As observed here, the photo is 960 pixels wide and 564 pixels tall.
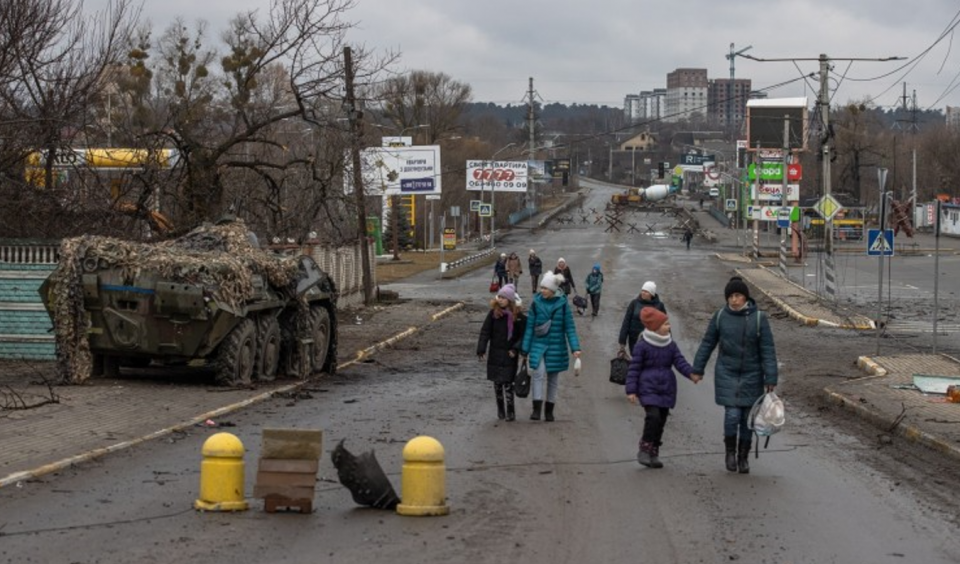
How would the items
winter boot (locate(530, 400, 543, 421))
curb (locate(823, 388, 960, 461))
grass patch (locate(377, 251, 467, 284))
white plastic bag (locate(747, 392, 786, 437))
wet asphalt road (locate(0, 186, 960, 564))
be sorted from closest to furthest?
wet asphalt road (locate(0, 186, 960, 564)) < white plastic bag (locate(747, 392, 786, 437)) < curb (locate(823, 388, 960, 461)) < winter boot (locate(530, 400, 543, 421)) < grass patch (locate(377, 251, 467, 284))

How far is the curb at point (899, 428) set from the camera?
43.7 feet

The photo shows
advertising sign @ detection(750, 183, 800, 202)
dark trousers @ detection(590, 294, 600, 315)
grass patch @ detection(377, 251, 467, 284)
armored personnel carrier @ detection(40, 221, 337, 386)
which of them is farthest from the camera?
advertising sign @ detection(750, 183, 800, 202)

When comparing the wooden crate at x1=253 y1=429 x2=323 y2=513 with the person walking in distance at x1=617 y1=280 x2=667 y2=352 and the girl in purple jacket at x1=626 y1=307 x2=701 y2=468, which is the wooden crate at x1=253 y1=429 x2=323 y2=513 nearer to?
the girl in purple jacket at x1=626 y1=307 x2=701 y2=468

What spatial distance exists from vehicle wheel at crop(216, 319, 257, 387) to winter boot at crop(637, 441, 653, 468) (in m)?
7.43

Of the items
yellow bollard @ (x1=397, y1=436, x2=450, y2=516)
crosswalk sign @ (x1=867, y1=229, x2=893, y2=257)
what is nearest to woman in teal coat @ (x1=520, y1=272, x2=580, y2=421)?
yellow bollard @ (x1=397, y1=436, x2=450, y2=516)

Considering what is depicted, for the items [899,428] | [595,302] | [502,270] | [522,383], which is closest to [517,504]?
[522,383]

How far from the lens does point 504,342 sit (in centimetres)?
1555

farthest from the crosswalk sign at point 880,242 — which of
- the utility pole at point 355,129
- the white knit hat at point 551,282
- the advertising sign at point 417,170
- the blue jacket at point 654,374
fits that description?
the advertising sign at point 417,170

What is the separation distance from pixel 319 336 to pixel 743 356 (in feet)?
33.1

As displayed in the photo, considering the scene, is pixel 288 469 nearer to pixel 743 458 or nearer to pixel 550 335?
pixel 743 458

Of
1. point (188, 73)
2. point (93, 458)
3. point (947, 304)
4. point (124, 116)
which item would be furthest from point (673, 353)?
point (947, 304)

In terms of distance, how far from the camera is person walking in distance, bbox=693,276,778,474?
1185 centimetres

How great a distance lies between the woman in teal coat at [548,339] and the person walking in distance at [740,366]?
11.2ft

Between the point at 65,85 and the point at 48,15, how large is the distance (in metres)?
1.85
